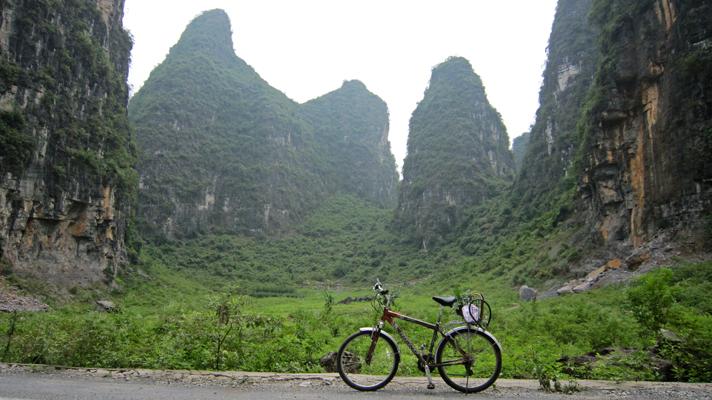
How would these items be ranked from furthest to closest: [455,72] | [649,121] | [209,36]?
[209,36], [455,72], [649,121]

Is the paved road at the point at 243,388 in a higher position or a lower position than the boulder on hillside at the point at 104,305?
higher

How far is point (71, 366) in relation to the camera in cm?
636

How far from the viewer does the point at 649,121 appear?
22750 mm

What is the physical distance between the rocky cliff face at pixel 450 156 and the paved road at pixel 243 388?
6746 centimetres

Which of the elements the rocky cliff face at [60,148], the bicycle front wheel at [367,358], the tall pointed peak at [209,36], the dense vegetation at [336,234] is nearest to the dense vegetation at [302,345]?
the dense vegetation at [336,234]

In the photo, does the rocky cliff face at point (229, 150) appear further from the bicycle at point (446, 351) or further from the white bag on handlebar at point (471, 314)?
the white bag on handlebar at point (471, 314)

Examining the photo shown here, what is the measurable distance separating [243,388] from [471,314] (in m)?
2.70

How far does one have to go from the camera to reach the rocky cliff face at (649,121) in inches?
765

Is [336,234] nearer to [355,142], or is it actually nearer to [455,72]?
[455,72]

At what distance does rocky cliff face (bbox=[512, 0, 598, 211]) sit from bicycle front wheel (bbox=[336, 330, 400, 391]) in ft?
155

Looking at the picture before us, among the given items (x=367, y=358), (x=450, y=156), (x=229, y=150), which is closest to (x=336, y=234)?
(x=229, y=150)

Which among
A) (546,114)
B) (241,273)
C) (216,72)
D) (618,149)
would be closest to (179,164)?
(241,273)

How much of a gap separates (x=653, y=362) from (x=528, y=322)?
7187 mm

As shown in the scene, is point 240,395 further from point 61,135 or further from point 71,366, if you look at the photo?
point 61,135
